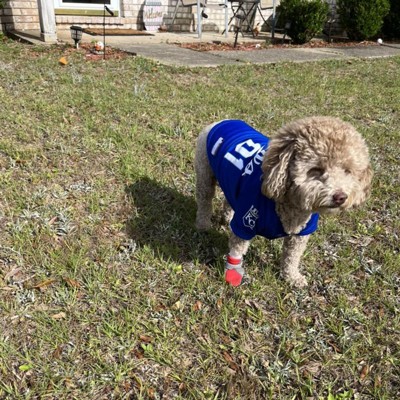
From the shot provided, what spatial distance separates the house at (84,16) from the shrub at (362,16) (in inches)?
171

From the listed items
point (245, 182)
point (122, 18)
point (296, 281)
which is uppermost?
point (122, 18)

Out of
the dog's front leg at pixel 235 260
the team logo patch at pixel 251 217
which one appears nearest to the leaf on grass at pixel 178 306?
the dog's front leg at pixel 235 260

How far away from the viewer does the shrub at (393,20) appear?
15688mm

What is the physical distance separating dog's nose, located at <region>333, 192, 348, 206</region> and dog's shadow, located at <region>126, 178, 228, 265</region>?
4.36 ft

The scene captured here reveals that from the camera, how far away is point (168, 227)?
3.75 meters

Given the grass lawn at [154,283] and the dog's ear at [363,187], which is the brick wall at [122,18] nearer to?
the grass lawn at [154,283]

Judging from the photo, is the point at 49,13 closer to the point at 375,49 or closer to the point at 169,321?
the point at 169,321

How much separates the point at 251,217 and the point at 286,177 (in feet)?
1.48

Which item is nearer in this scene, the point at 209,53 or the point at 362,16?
the point at 209,53

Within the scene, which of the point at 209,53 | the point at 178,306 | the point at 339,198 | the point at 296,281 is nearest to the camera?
the point at 339,198

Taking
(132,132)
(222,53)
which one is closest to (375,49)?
(222,53)

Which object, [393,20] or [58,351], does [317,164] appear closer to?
[58,351]

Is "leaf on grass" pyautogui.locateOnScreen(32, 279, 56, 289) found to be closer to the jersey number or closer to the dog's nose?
the jersey number

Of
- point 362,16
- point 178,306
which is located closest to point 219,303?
point 178,306
